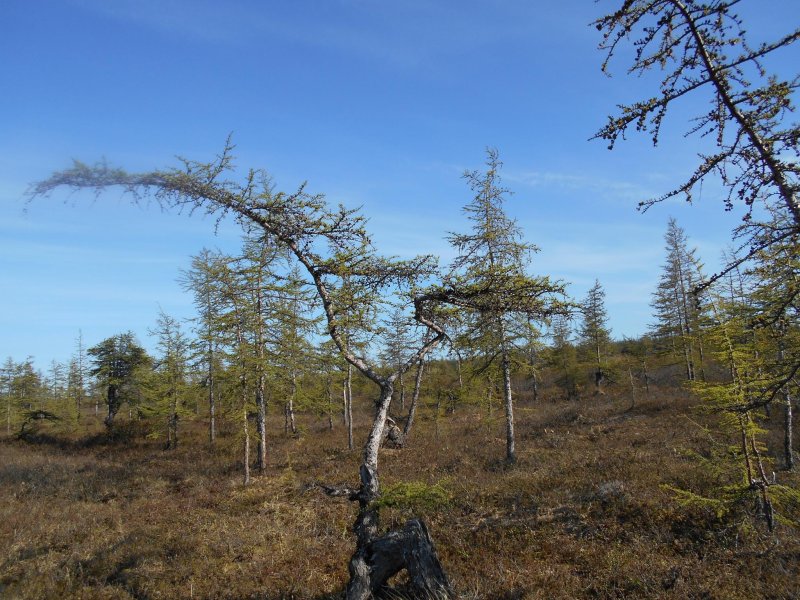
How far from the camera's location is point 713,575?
8.04 m

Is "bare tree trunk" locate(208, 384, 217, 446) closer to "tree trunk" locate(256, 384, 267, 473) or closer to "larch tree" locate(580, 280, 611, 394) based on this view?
"tree trunk" locate(256, 384, 267, 473)

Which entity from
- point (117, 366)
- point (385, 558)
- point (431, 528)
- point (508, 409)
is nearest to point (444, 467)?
point (508, 409)

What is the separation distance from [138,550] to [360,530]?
815cm

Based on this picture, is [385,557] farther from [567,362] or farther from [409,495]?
[567,362]

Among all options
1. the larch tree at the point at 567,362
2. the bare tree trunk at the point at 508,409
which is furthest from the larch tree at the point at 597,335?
the bare tree trunk at the point at 508,409

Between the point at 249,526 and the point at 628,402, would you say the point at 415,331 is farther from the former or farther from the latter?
the point at 628,402

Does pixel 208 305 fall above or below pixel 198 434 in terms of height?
above

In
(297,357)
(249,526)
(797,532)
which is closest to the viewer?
(797,532)

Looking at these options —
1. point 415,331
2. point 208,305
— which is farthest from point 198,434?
point 415,331

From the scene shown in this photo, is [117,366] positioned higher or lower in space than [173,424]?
higher

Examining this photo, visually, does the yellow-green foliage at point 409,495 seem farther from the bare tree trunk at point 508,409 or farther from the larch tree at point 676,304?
the larch tree at point 676,304

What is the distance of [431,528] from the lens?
12602 millimetres

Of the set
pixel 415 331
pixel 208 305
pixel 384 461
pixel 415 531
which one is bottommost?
pixel 384 461

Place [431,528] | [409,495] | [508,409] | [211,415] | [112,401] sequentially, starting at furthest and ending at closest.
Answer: [112,401]
[211,415]
[508,409]
[431,528]
[409,495]
